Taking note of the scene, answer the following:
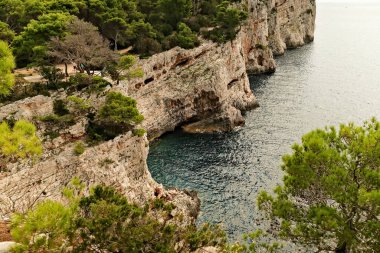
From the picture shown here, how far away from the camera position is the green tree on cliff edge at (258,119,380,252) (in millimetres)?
17953

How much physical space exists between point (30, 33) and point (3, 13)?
46.4 ft

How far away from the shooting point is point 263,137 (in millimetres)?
55156

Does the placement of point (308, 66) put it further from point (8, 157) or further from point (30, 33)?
point (8, 157)

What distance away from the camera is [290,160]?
67.1 ft

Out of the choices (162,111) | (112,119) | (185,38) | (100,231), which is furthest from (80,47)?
(100,231)

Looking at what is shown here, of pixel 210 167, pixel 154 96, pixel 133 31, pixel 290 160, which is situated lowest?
pixel 210 167

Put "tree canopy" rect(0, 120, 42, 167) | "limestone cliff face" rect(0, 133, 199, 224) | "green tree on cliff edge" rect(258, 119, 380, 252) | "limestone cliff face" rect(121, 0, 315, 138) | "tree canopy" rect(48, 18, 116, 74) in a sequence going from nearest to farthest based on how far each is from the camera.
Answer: "green tree on cliff edge" rect(258, 119, 380, 252), "tree canopy" rect(0, 120, 42, 167), "limestone cliff face" rect(0, 133, 199, 224), "tree canopy" rect(48, 18, 116, 74), "limestone cliff face" rect(121, 0, 315, 138)

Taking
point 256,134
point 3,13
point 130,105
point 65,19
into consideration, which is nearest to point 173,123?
point 256,134

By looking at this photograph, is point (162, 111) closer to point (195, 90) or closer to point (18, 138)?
point (195, 90)

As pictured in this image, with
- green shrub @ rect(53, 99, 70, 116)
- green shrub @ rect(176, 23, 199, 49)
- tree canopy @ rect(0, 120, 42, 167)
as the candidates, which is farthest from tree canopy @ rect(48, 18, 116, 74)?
green shrub @ rect(176, 23, 199, 49)

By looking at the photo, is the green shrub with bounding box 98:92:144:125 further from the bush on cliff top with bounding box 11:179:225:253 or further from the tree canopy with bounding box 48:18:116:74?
the bush on cliff top with bounding box 11:179:225:253

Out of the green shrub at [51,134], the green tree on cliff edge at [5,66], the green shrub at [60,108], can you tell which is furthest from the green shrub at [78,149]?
the green tree on cliff edge at [5,66]

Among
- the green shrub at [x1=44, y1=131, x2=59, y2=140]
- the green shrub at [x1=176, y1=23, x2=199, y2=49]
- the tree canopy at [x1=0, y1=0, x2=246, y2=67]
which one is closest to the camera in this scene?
the green shrub at [x1=44, y1=131, x2=59, y2=140]

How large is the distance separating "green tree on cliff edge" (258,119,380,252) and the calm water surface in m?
15.4
